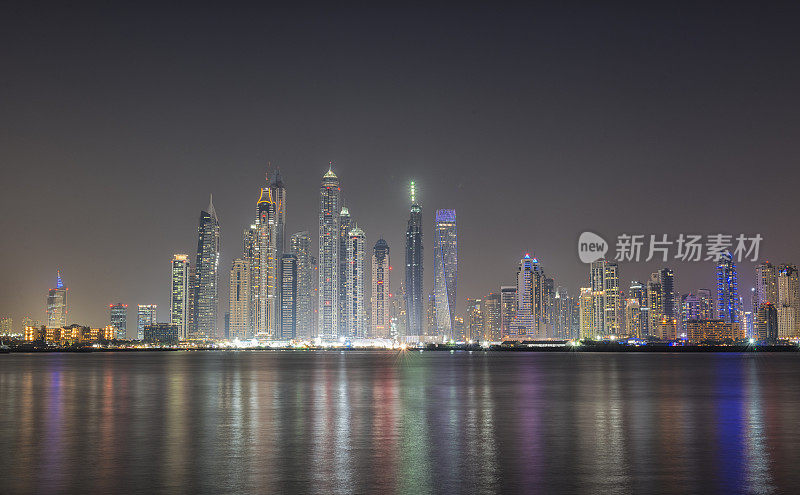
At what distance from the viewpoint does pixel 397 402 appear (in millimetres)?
49031

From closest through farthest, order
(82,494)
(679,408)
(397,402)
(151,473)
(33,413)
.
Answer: (82,494), (151,473), (33,413), (679,408), (397,402)

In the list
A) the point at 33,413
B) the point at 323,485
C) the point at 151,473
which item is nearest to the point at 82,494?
the point at 151,473

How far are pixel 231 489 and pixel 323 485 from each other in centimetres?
231

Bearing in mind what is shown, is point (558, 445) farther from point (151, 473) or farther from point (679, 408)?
point (679, 408)

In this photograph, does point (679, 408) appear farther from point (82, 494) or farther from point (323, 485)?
point (82, 494)

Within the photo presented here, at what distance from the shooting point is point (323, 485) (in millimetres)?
20812

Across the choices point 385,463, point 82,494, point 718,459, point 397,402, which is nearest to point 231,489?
point 82,494

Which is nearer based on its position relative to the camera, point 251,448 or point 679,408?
point 251,448

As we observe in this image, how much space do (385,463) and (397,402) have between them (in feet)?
81.7

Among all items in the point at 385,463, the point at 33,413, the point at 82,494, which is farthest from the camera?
the point at 33,413

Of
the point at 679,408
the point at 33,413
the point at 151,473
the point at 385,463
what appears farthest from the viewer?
the point at 679,408

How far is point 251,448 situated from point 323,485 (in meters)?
7.86

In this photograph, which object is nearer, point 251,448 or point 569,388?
point 251,448

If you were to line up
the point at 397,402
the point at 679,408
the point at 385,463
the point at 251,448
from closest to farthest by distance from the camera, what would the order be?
the point at 385,463
the point at 251,448
the point at 679,408
the point at 397,402
